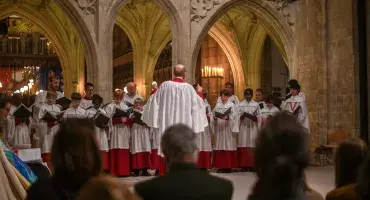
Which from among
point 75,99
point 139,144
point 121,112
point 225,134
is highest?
point 75,99

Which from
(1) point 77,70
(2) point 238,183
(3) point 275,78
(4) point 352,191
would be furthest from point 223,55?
(4) point 352,191

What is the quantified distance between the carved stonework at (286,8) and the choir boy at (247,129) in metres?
4.52

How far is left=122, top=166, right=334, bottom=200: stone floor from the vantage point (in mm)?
9188

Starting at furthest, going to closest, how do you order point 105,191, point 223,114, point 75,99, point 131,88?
point 223,114 < point 131,88 < point 75,99 < point 105,191

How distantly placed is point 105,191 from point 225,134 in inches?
436

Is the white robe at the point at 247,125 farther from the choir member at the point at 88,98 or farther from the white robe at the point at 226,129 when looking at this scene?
the choir member at the point at 88,98

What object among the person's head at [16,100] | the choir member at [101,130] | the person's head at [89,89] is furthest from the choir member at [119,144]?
the person's head at [16,100]

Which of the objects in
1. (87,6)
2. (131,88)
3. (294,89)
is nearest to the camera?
(131,88)

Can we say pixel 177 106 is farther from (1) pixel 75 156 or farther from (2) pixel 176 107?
(1) pixel 75 156

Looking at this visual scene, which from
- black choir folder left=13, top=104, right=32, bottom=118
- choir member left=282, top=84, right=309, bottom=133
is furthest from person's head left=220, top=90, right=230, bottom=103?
black choir folder left=13, top=104, right=32, bottom=118

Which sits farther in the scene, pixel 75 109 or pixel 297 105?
pixel 297 105

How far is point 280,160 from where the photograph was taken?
2461mm

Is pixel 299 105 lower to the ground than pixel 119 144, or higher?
higher

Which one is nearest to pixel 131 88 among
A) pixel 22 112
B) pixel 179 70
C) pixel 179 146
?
pixel 22 112
